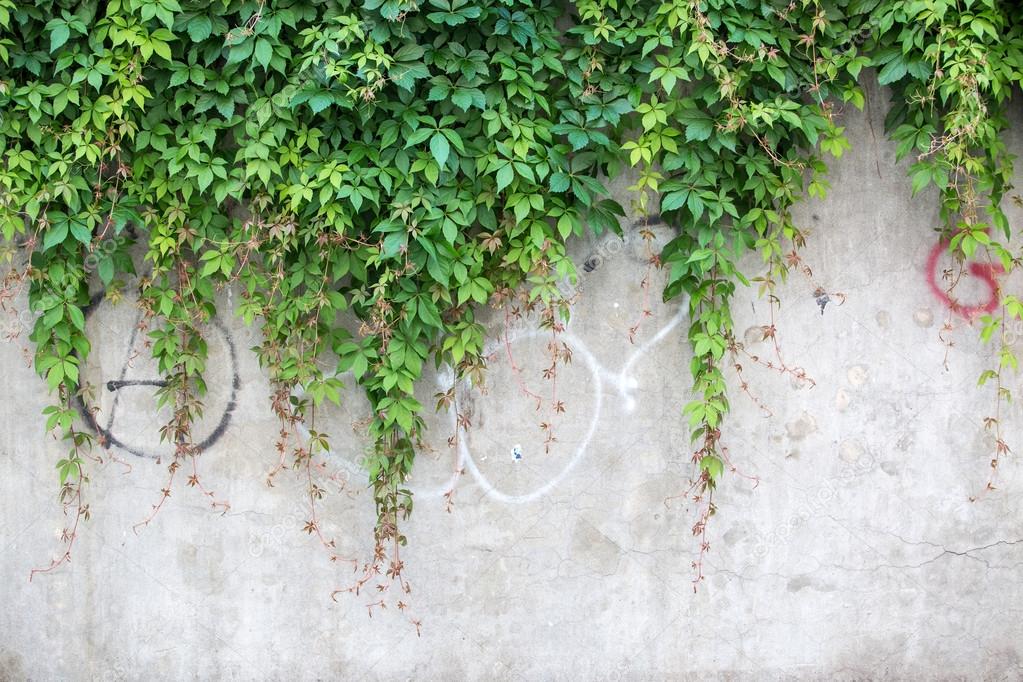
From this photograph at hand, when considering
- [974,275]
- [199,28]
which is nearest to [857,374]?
[974,275]

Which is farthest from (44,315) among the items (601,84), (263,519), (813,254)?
(813,254)

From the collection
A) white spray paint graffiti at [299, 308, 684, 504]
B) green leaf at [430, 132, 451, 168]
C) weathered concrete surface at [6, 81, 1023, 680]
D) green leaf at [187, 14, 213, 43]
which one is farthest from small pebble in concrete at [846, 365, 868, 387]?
green leaf at [187, 14, 213, 43]

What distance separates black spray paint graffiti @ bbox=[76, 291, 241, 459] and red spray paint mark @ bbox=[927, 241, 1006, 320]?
9.10ft

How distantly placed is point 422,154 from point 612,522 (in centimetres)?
161

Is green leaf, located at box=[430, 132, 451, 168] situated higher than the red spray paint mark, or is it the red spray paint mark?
green leaf, located at box=[430, 132, 451, 168]

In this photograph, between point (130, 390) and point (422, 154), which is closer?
point (422, 154)

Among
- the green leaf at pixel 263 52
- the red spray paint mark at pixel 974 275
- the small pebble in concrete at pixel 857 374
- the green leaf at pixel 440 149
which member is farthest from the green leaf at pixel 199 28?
the red spray paint mark at pixel 974 275

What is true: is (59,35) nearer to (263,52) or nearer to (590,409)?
(263,52)

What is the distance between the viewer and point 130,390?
3725mm

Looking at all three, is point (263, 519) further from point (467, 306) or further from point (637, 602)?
point (637, 602)

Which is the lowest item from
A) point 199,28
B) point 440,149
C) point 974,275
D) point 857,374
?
point 857,374

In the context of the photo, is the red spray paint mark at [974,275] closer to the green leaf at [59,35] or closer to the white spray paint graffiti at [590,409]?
the white spray paint graffiti at [590,409]

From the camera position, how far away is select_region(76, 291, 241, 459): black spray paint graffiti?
3.68m

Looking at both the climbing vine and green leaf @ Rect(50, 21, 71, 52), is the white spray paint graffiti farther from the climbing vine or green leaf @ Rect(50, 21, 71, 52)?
green leaf @ Rect(50, 21, 71, 52)
